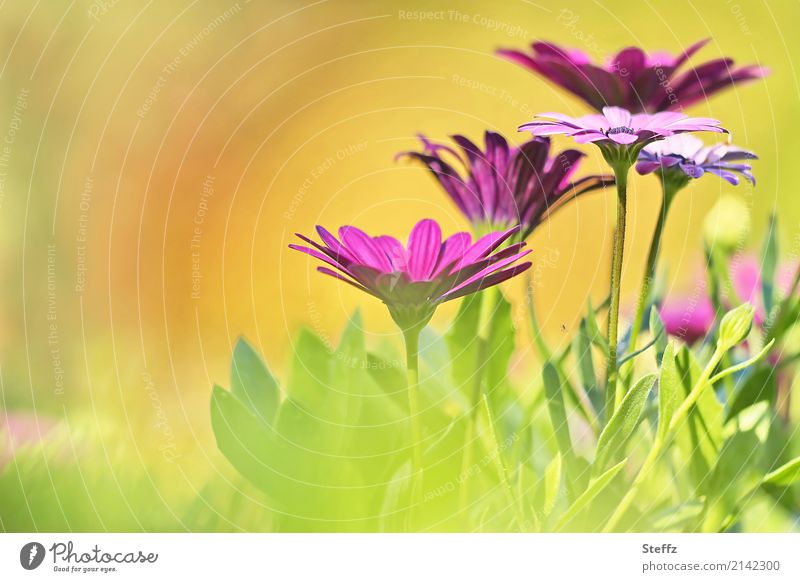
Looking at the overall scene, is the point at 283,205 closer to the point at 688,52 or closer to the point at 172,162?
the point at 172,162

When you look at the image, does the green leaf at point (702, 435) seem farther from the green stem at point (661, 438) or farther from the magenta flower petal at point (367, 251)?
the magenta flower petal at point (367, 251)

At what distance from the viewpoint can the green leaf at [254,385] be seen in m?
0.40

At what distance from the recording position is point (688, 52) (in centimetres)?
35

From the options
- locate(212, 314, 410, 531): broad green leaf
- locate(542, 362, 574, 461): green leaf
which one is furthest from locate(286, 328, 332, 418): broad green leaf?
locate(542, 362, 574, 461): green leaf

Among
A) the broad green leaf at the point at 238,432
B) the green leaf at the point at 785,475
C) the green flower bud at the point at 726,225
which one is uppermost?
the green flower bud at the point at 726,225

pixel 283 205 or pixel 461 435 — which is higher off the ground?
pixel 283 205

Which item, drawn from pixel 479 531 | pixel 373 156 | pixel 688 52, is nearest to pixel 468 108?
pixel 373 156

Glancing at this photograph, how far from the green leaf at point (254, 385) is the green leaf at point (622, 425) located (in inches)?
6.9

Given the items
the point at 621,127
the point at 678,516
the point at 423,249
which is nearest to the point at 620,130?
the point at 621,127
